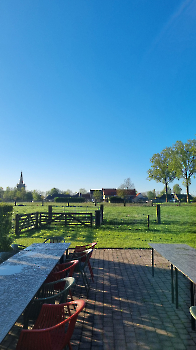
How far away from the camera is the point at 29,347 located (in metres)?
2.11

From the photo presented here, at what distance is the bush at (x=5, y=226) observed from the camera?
659 centimetres

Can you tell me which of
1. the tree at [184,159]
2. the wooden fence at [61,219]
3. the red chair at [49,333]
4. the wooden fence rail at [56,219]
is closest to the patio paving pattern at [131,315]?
the red chair at [49,333]

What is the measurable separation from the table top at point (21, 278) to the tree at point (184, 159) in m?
32.8

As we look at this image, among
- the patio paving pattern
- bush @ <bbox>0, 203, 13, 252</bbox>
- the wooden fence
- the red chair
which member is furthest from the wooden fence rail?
the red chair

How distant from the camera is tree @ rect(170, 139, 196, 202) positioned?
34156mm

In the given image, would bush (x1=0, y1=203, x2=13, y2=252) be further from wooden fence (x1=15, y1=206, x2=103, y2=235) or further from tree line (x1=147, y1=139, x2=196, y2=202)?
tree line (x1=147, y1=139, x2=196, y2=202)

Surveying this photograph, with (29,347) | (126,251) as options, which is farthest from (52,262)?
(126,251)

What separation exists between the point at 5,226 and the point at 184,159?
32138 mm

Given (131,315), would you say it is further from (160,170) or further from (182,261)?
(160,170)

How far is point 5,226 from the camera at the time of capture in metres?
6.92

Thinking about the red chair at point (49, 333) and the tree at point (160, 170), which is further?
the tree at point (160, 170)

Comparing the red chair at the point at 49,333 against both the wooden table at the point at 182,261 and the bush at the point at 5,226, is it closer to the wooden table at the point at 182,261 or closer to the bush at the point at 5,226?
the wooden table at the point at 182,261

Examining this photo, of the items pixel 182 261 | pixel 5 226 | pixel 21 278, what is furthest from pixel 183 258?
pixel 5 226

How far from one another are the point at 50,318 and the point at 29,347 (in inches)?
19.7
